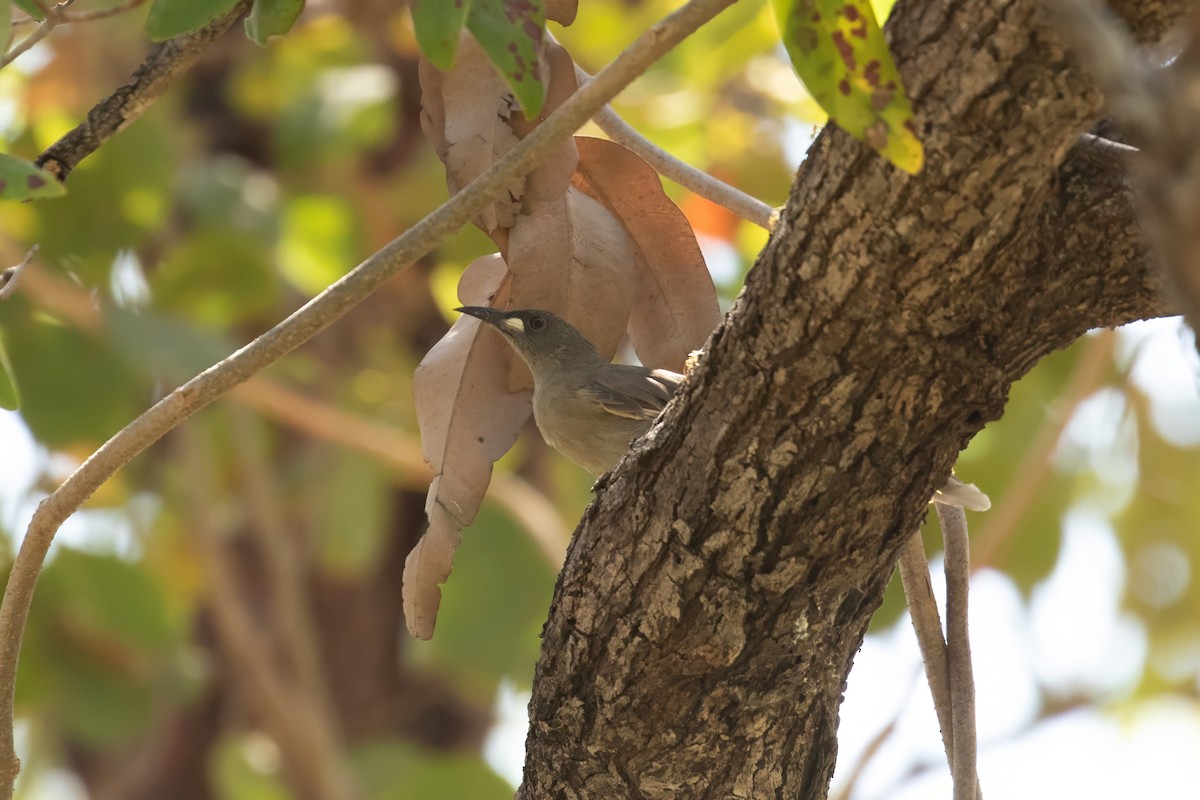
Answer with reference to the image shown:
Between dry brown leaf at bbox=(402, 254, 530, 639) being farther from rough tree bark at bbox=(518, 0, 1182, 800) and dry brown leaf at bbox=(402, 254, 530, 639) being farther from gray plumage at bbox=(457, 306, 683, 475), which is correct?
gray plumage at bbox=(457, 306, 683, 475)

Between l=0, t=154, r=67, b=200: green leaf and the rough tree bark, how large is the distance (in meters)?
1.08

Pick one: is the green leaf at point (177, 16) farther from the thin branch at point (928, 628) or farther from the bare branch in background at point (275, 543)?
the bare branch in background at point (275, 543)

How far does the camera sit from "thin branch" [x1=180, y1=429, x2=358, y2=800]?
777 centimetres

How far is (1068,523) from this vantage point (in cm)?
724

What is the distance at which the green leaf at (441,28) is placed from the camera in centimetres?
199

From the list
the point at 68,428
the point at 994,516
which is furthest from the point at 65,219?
the point at 994,516

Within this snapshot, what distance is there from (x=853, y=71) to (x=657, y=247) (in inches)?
59.5

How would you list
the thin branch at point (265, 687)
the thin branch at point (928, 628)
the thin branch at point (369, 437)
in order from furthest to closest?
the thin branch at point (265, 687), the thin branch at point (369, 437), the thin branch at point (928, 628)

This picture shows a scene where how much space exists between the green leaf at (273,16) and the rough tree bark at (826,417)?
2.99ft

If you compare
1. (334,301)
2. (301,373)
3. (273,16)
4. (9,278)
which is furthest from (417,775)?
(273,16)

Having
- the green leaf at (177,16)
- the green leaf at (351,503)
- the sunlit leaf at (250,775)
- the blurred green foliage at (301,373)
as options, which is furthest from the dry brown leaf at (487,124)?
the sunlit leaf at (250,775)

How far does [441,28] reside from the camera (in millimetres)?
1993

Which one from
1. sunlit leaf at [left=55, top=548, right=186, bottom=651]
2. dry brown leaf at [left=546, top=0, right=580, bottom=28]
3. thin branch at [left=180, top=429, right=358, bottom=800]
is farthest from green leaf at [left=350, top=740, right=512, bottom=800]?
dry brown leaf at [left=546, top=0, right=580, bottom=28]

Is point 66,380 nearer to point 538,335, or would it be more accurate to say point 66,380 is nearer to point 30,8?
point 538,335
